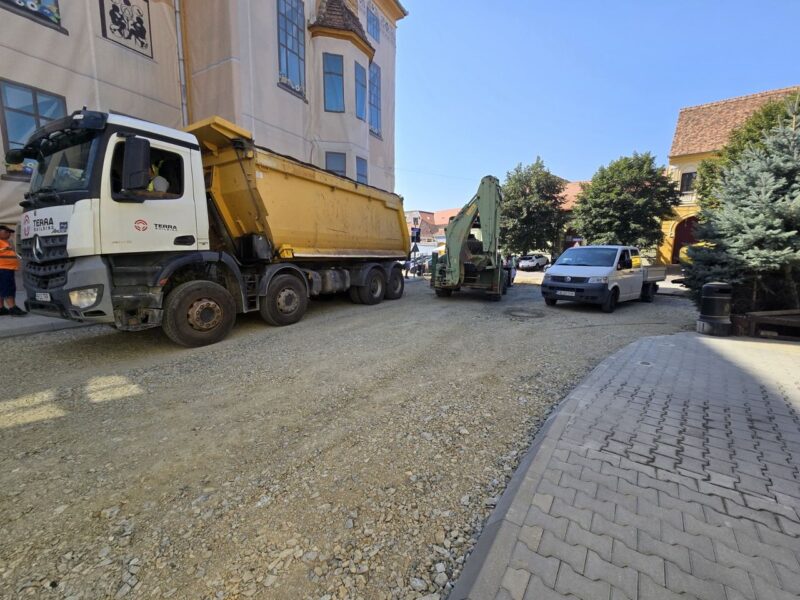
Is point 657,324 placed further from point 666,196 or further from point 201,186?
point 666,196

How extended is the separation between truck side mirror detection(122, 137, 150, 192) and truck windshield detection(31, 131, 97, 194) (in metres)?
0.52

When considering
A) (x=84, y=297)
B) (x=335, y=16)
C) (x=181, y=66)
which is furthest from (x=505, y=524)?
(x=335, y=16)

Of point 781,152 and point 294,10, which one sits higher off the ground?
point 294,10

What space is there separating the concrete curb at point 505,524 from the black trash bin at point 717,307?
5.76 metres

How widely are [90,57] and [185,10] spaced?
12.1ft

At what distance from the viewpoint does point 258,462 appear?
8.99 ft

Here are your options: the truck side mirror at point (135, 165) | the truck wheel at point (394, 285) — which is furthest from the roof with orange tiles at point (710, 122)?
the truck side mirror at point (135, 165)

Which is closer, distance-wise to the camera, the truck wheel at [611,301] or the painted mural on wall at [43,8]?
the painted mural on wall at [43,8]

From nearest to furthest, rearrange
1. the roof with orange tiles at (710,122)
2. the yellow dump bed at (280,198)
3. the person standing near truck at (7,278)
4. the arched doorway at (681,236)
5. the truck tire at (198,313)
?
the truck tire at (198,313) → the yellow dump bed at (280,198) → the person standing near truck at (7,278) → the roof with orange tiles at (710,122) → the arched doorway at (681,236)

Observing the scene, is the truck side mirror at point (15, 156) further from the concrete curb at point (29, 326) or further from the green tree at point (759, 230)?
the green tree at point (759, 230)

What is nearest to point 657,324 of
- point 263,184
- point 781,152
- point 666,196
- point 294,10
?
point 781,152

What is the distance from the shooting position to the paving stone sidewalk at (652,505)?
1641mm

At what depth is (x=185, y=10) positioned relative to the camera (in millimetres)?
11758

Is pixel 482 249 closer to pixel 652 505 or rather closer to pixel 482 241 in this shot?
pixel 482 241
